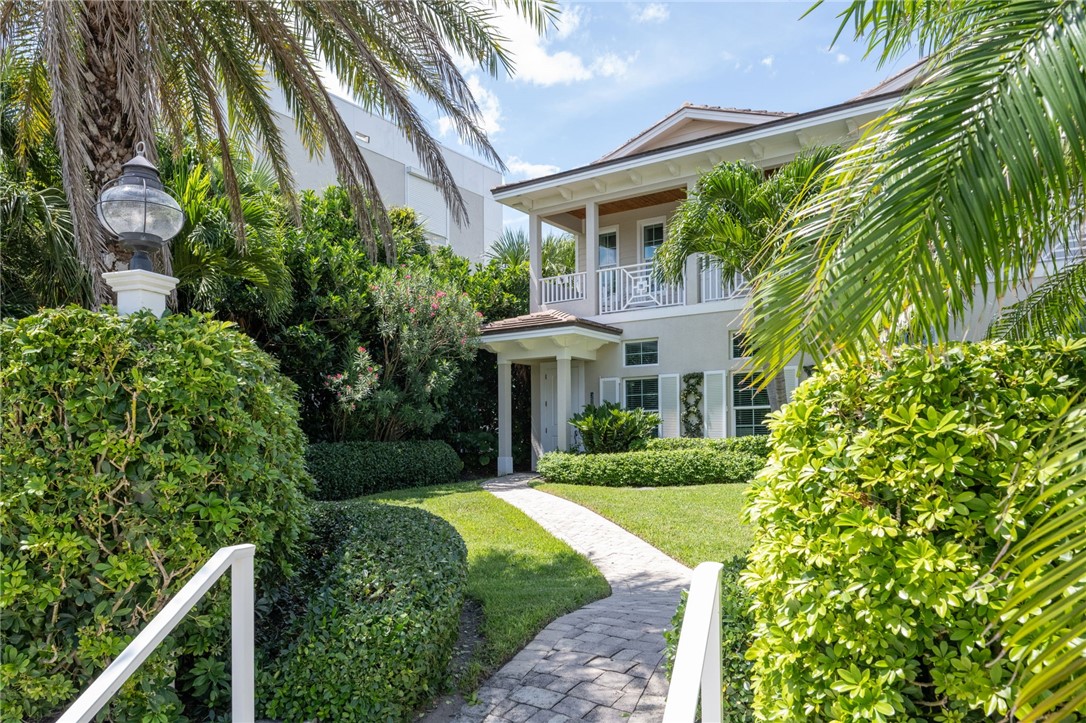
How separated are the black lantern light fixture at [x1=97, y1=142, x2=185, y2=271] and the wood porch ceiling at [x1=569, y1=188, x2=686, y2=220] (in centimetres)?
1302

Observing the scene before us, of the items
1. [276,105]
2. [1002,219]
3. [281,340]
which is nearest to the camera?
[1002,219]

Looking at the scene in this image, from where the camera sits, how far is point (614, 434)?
1472cm

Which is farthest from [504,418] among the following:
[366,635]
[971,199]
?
[971,199]

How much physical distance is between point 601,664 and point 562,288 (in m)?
13.7

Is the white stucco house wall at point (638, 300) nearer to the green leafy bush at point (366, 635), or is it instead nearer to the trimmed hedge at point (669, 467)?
the trimmed hedge at point (669, 467)

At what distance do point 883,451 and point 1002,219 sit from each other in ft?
3.27

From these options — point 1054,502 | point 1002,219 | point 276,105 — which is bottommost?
point 1054,502

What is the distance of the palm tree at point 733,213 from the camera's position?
11078 millimetres

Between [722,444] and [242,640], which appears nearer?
[242,640]

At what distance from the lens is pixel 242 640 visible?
10.3ft

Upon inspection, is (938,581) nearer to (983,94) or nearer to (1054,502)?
(1054,502)

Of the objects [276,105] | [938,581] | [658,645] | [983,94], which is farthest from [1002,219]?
[276,105]

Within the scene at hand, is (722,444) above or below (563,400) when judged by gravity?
below

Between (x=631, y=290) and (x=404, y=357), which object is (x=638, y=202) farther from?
(x=404, y=357)
